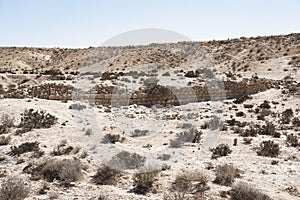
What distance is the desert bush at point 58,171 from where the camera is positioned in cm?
1095

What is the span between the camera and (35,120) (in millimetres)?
17609

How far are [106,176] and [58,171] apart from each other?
1.55 meters

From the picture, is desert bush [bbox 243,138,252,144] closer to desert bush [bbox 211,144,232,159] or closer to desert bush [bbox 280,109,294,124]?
desert bush [bbox 211,144,232,159]

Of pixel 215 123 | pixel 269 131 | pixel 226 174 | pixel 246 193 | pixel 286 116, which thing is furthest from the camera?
pixel 286 116

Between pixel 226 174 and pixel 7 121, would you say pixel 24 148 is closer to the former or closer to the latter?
pixel 7 121

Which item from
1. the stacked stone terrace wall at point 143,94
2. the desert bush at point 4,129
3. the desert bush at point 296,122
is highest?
the stacked stone terrace wall at point 143,94

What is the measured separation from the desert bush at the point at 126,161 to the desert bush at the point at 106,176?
0.40 m

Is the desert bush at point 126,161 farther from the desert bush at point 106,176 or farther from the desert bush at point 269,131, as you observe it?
the desert bush at point 269,131

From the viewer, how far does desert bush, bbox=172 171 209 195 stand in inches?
412

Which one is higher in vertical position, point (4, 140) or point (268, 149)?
point (268, 149)

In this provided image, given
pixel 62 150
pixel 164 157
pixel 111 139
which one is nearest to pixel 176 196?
pixel 164 157

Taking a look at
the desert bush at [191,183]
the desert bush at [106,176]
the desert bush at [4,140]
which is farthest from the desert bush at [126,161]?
the desert bush at [4,140]

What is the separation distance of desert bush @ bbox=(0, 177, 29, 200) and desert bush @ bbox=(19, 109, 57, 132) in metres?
6.88

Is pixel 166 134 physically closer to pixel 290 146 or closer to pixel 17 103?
pixel 290 146
